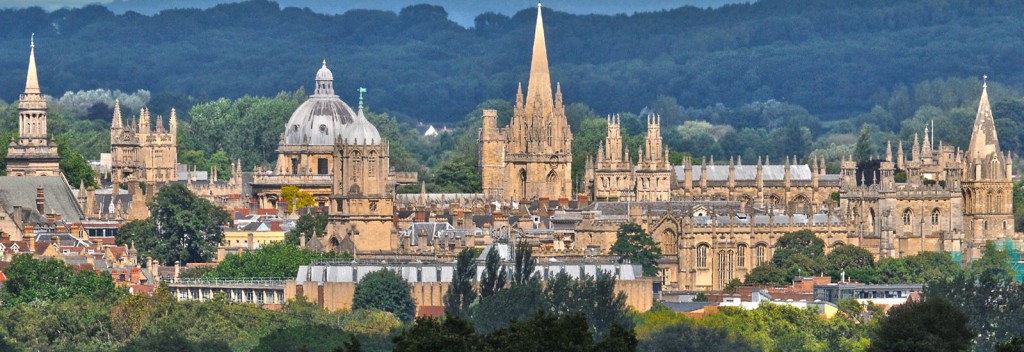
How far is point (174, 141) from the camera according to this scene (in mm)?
143125

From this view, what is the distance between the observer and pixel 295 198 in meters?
128

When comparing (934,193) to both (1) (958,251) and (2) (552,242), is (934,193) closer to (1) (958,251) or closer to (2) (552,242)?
(1) (958,251)

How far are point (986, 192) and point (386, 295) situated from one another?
121 feet

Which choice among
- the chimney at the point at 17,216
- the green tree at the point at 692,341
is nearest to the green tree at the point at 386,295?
the green tree at the point at 692,341

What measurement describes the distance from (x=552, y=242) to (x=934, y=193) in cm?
1667

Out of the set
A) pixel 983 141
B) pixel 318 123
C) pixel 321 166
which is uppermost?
pixel 318 123

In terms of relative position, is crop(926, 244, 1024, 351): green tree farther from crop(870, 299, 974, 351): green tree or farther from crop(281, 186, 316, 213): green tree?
crop(281, 186, 316, 213): green tree

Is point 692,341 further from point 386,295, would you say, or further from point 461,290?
point 386,295

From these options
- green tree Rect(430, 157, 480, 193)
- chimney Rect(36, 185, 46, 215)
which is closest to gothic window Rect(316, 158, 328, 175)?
green tree Rect(430, 157, 480, 193)

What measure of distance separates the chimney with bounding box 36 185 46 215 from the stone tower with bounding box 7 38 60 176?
949cm

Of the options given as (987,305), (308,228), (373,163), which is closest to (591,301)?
(987,305)

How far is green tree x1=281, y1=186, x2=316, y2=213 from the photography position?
410 feet

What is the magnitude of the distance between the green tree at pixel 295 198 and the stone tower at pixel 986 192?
23393mm

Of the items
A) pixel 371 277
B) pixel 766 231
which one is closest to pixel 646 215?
pixel 766 231
